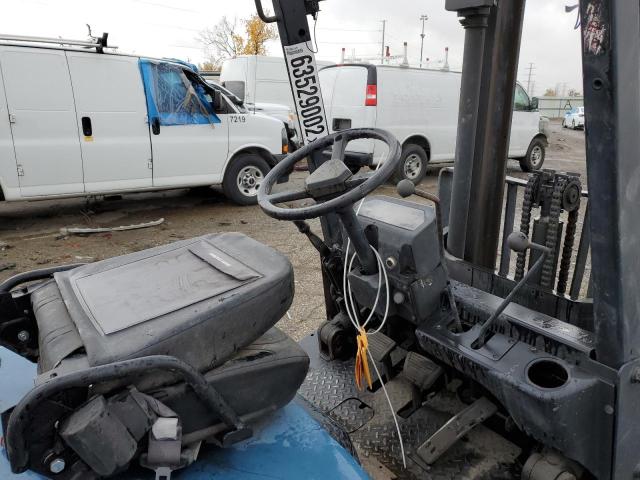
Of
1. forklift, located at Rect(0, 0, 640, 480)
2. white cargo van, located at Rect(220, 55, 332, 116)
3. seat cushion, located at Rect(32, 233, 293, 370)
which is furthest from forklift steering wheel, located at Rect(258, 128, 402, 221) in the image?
white cargo van, located at Rect(220, 55, 332, 116)

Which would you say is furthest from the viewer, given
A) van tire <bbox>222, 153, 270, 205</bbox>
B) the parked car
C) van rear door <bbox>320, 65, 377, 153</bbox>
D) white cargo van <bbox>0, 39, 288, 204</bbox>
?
the parked car

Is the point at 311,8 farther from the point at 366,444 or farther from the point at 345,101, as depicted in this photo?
the point at 345,101

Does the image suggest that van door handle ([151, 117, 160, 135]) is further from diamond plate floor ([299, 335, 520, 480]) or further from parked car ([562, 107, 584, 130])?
parked car ([562, 107, 584, 130])

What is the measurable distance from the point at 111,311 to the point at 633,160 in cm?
159

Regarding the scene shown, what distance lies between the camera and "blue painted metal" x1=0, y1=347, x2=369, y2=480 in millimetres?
1456

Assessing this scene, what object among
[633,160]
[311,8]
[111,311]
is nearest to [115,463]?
[111,311]

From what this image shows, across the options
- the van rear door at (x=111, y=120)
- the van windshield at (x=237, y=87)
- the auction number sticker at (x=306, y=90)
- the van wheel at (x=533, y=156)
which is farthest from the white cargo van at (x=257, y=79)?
the auction number sticker at (x=306, y=90)

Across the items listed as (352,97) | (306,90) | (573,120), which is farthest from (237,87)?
(573,120)

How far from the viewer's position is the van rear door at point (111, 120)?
21.7ft

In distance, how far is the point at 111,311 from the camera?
1538mm

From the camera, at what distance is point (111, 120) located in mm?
6867

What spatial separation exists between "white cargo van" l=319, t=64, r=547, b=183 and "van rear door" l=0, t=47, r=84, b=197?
440cm

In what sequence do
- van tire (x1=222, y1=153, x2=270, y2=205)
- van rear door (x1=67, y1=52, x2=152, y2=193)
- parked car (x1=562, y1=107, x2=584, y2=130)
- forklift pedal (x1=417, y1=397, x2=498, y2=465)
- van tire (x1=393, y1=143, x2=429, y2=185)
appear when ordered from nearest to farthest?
forklift pedal (x1=417, y1=397, x2=498, y2=465) → van rear door (x1=67, y1=52, x2=152, y2=193) → van tire (x1=222, y1=153, x2=270, y2=205) → van tire (x1=393, y1=143, x2=429, y2=185) → parked car (x1=562, y1=107, x2=584, y2=130)

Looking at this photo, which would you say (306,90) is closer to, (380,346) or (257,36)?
(380,346)
